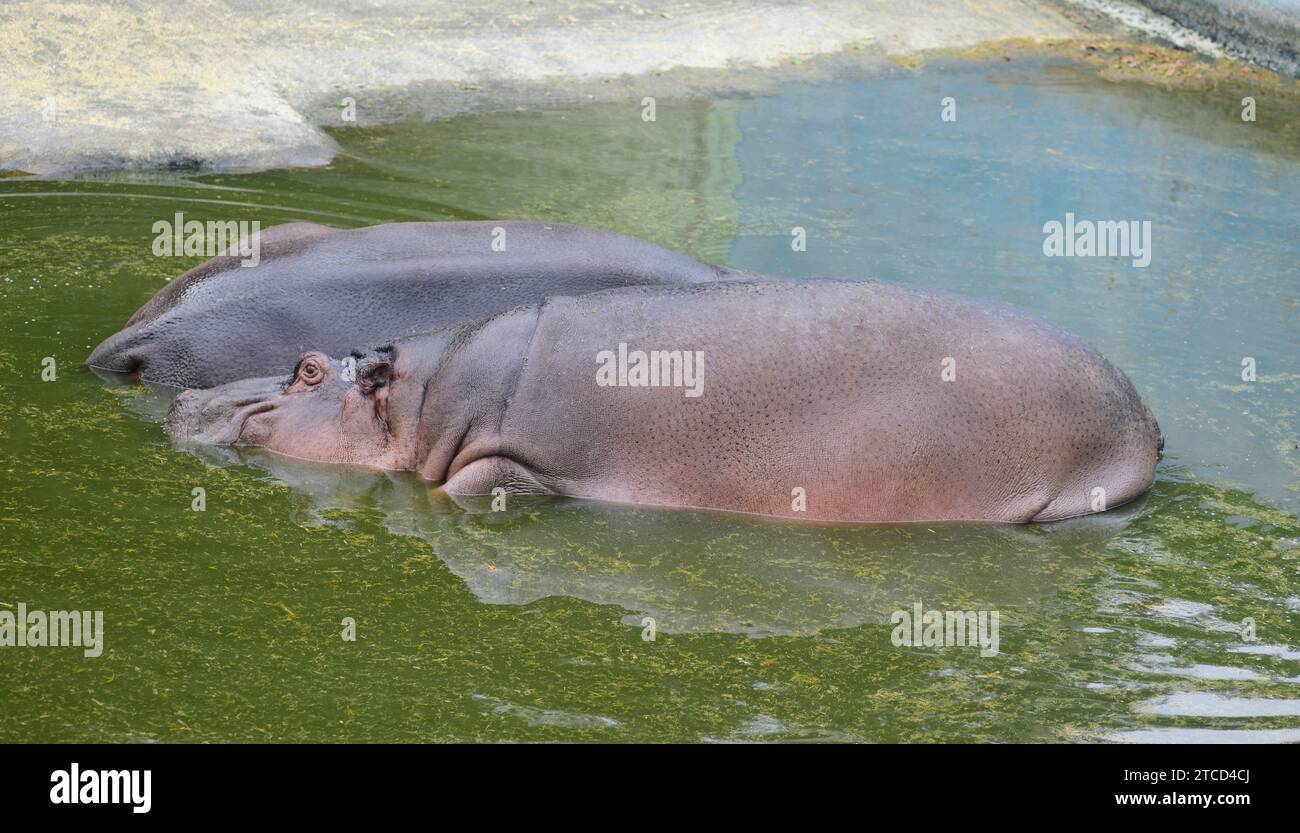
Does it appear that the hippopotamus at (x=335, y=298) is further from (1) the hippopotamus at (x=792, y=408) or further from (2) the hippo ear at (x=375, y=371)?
(1) the hippopotamus at (x=792, y=408)

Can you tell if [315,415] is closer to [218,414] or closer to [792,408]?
[218,414]

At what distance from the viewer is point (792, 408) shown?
4.79 meters

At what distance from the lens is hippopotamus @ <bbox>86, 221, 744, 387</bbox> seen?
18.6 feet

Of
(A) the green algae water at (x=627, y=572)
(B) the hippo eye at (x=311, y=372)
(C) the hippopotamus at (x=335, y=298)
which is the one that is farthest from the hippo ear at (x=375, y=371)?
(C) the hippopotamus at (x=335, y=298)

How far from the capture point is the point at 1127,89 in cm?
1074

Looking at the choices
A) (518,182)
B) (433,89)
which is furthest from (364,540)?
(433,89)

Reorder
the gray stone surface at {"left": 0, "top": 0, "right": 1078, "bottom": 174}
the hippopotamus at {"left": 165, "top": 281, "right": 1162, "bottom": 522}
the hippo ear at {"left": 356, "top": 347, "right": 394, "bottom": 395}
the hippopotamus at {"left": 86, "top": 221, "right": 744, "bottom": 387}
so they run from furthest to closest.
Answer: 1. the gray stone surface at {"left": 0, "top": 0, "right": 1078, "bottom": 174}
2. the hippopotamus at {"left": 86, "top": 221, "right": 744, "bottom": 387}
3. the hippo ear at {"left": 356, "top": 347, "right": 394, "bottom": 395}
4. the hippopotamus at {"left": 165, "top": 281, "right": 1162, "bottom": 522}

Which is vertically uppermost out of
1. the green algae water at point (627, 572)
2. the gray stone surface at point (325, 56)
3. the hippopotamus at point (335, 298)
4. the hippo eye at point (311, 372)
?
the gray stone surface at point (325, 56)

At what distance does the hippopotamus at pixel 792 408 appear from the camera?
188 inches

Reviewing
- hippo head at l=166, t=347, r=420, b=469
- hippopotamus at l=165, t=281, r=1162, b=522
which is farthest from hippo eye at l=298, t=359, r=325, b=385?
hippopotamus at l=165, t=281, r=1162, b=522

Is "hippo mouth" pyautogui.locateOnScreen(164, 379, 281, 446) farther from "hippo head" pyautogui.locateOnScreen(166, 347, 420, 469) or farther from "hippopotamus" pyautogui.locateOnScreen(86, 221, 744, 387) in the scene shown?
"hippopotamus" pyautogui.locateOnScreen(86, 221, 744, 387)

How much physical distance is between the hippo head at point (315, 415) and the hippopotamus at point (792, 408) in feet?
0.32

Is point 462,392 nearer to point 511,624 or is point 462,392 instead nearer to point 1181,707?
point 511,624

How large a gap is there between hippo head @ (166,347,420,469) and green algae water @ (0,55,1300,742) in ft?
0.35
